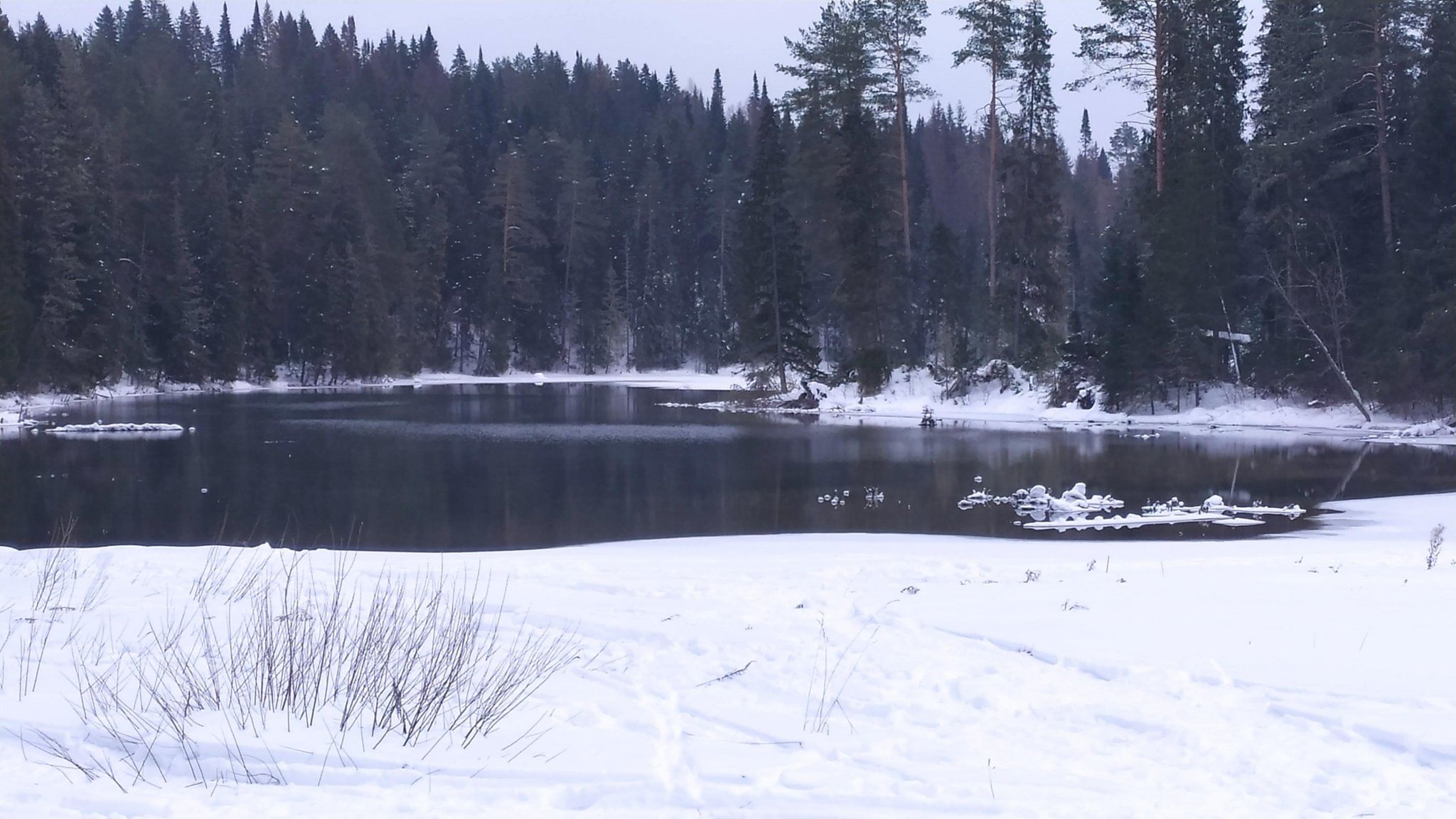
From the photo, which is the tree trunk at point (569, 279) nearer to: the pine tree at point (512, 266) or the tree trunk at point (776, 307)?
the pine tree at point (512, 266)

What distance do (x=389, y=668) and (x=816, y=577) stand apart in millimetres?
5778

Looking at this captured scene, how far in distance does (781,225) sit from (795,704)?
131ft

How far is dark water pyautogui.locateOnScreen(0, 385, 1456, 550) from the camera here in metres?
18.1

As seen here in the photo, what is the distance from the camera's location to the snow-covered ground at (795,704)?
4.95 meters

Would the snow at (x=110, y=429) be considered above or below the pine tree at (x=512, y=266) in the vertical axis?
below

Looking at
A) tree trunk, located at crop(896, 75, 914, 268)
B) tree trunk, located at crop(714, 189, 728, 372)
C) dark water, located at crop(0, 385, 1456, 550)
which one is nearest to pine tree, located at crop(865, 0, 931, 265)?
tree trunk, located at crop(896, 75, 914, 268)

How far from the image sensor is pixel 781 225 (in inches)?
1791

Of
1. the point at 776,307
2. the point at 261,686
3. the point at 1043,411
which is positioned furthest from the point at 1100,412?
the point at 261,686

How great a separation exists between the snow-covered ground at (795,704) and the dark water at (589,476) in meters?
6.35

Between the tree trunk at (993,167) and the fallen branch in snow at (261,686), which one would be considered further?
the tree trunk at (993,167)

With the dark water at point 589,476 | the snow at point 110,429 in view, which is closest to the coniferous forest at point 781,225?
the dark water at point 589,476

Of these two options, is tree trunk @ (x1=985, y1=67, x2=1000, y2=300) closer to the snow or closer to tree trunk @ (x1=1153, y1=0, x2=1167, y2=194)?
tree trunk @ (x1=1153, y1=0, x2=1167, y2=194)

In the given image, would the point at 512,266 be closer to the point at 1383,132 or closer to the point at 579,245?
the point at 579,245

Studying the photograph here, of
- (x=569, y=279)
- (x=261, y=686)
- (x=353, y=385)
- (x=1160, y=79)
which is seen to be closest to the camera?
(x=261, y=686)
